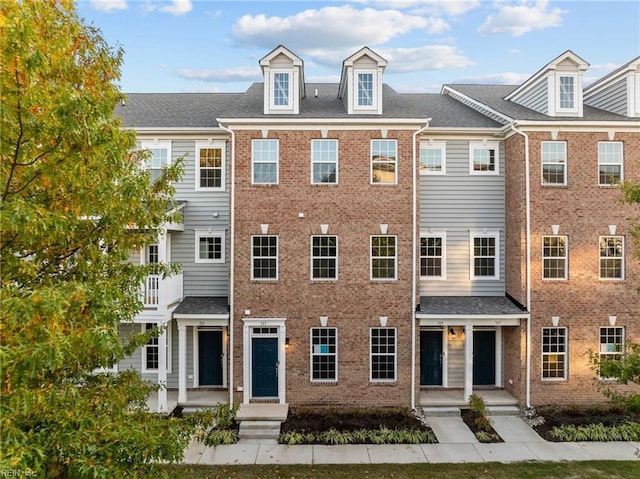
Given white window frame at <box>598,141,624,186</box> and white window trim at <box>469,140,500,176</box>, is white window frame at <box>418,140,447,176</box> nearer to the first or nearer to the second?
white window trim at <box>469,140,500,176</box>

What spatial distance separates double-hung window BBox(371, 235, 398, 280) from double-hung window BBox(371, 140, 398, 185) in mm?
1991

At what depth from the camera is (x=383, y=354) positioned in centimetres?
1361

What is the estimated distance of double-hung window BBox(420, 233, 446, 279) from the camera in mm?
15055

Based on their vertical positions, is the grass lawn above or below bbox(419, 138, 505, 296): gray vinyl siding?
below

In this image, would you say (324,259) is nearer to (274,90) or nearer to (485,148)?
(274,90)

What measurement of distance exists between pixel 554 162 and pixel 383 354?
8703 millimetres

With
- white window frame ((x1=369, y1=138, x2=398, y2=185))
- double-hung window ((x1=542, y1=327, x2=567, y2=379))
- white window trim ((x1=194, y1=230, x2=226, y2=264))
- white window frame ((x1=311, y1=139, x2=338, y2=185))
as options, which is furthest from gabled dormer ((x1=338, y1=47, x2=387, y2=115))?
double-hung window ((x1=542, y1=327, x2=567, y2=379))

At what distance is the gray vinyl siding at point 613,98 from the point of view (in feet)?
47.7

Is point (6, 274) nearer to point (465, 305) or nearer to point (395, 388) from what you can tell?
point (395, 388)

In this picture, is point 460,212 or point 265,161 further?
point 460,212

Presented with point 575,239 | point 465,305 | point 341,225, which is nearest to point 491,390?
point 465,305

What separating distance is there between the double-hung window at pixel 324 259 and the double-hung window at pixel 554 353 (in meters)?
7.40

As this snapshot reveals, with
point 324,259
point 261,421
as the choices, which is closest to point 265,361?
point 261,421

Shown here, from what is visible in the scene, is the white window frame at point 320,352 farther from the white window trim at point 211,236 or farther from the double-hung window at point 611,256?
the double-hung window at point 611,256
